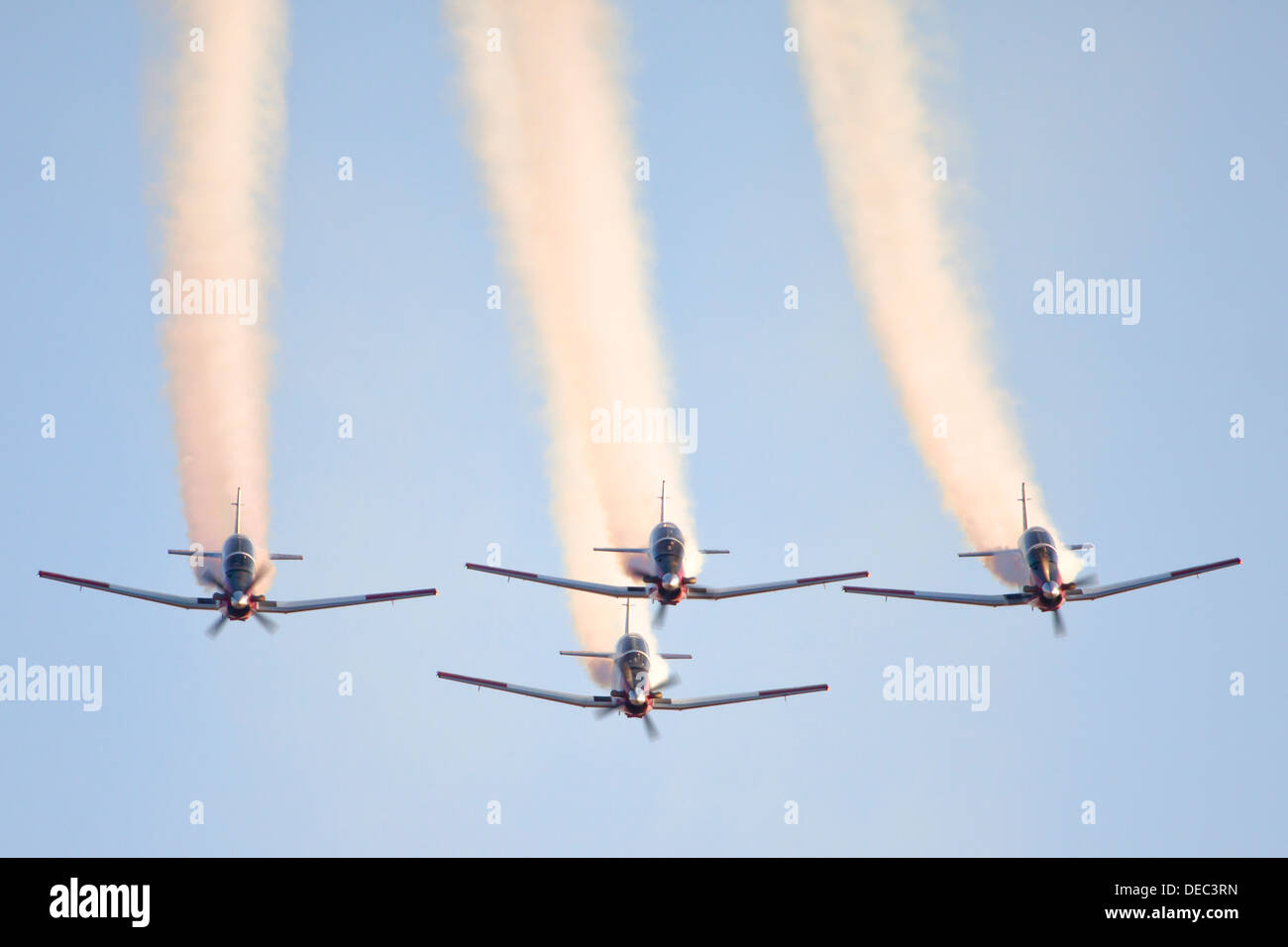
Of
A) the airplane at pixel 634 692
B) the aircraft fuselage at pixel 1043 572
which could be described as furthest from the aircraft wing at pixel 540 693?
the aircraft fuselage at pixel 1043 572

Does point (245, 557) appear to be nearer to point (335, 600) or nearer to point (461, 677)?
point (335, 600)

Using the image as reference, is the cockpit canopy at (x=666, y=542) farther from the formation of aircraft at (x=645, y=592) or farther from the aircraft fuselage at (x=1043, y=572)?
the aircraft fuselage at (x=1043, y=572)

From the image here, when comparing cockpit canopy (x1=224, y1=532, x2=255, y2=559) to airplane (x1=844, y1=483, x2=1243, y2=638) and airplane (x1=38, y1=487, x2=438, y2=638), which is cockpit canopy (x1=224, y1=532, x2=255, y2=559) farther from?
airplane (x1=844, y1=483, x2=1243, y2=638)

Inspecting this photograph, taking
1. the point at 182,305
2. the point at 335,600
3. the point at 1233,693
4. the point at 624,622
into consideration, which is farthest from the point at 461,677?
the point at 1233,693

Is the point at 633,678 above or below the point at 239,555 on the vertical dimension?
below

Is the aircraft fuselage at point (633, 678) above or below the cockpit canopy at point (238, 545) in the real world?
below

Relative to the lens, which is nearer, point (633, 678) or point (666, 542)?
point (633, 678)

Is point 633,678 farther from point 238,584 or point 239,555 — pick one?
point 239,555

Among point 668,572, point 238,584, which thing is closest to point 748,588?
point 668,572
